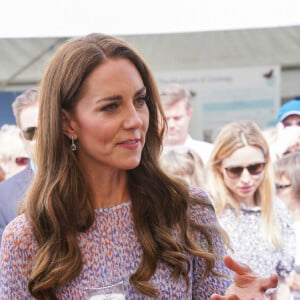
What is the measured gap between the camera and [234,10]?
4121 mm

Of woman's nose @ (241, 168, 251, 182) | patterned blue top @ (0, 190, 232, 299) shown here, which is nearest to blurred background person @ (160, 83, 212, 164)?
woman's nose @ (241, 168, 251, 182)

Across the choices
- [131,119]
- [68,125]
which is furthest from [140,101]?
[68,125]

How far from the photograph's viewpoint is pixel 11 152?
14.1ft

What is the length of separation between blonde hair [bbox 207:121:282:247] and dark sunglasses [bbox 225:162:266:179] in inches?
2.0

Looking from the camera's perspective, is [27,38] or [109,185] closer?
[109,185]

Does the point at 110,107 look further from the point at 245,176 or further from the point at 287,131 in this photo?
the point at 287,131

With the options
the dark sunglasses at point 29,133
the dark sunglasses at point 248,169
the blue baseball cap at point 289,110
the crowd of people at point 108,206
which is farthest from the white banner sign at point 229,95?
the crowd of people at point 108,206

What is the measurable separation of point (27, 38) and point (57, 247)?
2642 millimetres

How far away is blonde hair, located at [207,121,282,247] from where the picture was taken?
359cm

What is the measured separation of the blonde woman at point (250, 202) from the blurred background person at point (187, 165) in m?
0.13

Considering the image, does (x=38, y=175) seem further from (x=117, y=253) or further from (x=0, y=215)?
(x=0, y=215)

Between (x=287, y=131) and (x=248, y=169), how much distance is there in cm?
72

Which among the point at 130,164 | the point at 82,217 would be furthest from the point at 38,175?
the point at 130,164

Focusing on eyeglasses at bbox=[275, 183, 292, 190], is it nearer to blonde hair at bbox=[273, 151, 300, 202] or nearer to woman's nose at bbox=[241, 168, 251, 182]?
blonde hair at bbox=[273, 151, 300, 202]
